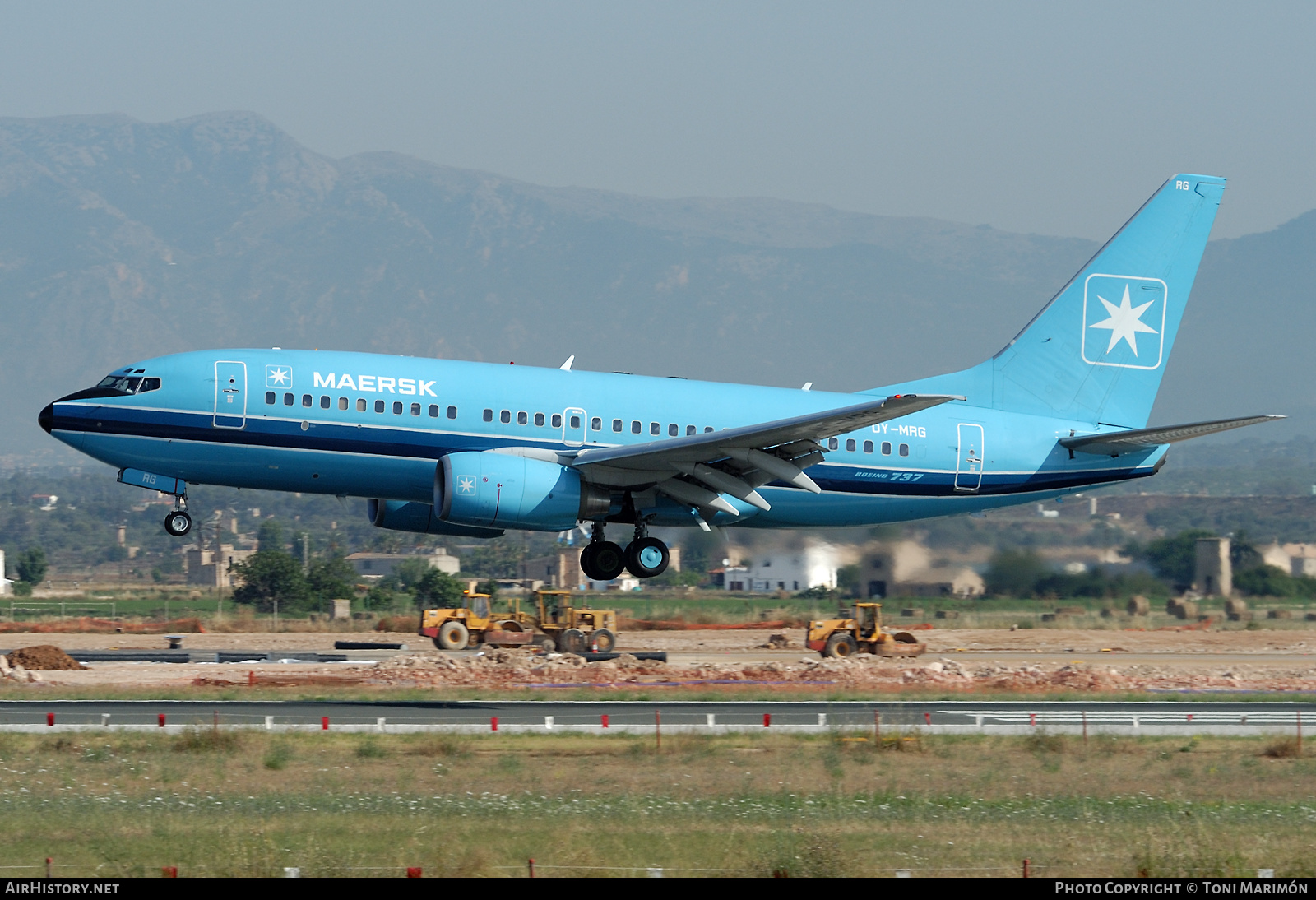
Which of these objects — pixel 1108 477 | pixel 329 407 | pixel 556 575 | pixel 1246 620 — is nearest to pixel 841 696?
pixel 1108 477

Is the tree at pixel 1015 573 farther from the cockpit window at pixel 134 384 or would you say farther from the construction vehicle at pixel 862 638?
the cockpit window at pixel 134 384

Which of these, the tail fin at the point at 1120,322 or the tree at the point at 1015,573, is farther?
the tree at the point at 1015,573

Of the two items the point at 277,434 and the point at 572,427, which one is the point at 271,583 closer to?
the point at 277,434

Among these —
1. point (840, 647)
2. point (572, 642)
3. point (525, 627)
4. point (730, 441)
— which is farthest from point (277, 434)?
point (840, 647)

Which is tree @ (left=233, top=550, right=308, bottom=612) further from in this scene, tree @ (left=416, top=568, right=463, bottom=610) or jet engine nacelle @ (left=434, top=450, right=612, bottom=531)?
jet engine nacelle @ (left=434, top=450, right=612, bottom=531)

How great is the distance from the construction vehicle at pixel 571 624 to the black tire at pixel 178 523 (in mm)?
18088

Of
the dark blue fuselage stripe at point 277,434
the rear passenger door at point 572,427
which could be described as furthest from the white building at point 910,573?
the dark blue fuselage stripe at point 277,434

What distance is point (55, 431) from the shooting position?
31.9 meters

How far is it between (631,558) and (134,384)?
11.6m

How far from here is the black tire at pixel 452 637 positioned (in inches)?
1966

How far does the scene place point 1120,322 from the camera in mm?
39969

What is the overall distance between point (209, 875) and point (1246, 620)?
187ft

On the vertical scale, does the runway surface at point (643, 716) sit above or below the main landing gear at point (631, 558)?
below

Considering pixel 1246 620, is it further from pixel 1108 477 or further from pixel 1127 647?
pixel 1108 477
